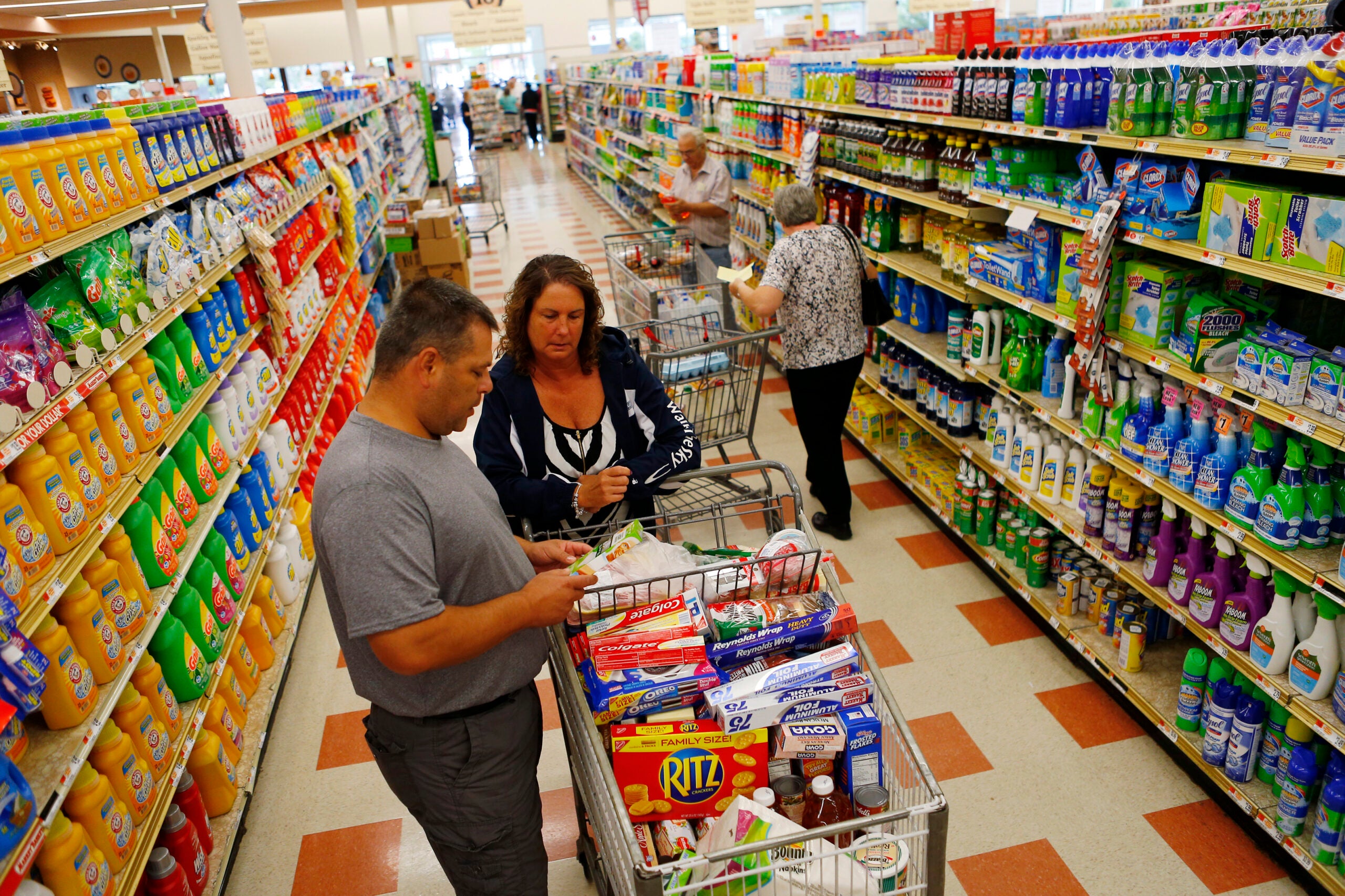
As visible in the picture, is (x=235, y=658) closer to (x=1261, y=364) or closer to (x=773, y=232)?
(x=1261, y=364)

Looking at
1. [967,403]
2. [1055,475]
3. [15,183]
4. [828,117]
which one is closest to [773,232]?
[828,117]

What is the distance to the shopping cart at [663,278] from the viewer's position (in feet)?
15.2

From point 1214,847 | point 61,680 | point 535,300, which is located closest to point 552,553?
point 535,300

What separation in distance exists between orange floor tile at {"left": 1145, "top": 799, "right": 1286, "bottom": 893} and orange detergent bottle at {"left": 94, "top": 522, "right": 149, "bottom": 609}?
10.0ft

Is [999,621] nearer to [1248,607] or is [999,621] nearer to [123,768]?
[1248,607]

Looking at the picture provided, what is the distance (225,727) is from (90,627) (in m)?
0.91

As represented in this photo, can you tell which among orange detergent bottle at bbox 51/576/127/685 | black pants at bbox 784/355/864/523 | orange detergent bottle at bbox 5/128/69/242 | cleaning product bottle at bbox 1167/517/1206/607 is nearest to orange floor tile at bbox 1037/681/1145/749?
cleaning product bottle at bbox 1167/517/1206/607

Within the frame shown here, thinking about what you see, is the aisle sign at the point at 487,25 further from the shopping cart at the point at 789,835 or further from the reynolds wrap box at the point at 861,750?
the reynolds wrap box at the point at 861,750

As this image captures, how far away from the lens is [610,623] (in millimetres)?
1802

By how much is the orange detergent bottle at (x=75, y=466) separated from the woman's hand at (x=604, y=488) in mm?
1268

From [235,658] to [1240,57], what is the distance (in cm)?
382

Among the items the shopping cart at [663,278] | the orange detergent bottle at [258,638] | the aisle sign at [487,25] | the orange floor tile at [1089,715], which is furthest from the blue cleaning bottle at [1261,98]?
the aisle sign at [487,25]

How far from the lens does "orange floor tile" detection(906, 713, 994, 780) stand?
2955 mm

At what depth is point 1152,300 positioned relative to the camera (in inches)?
111
